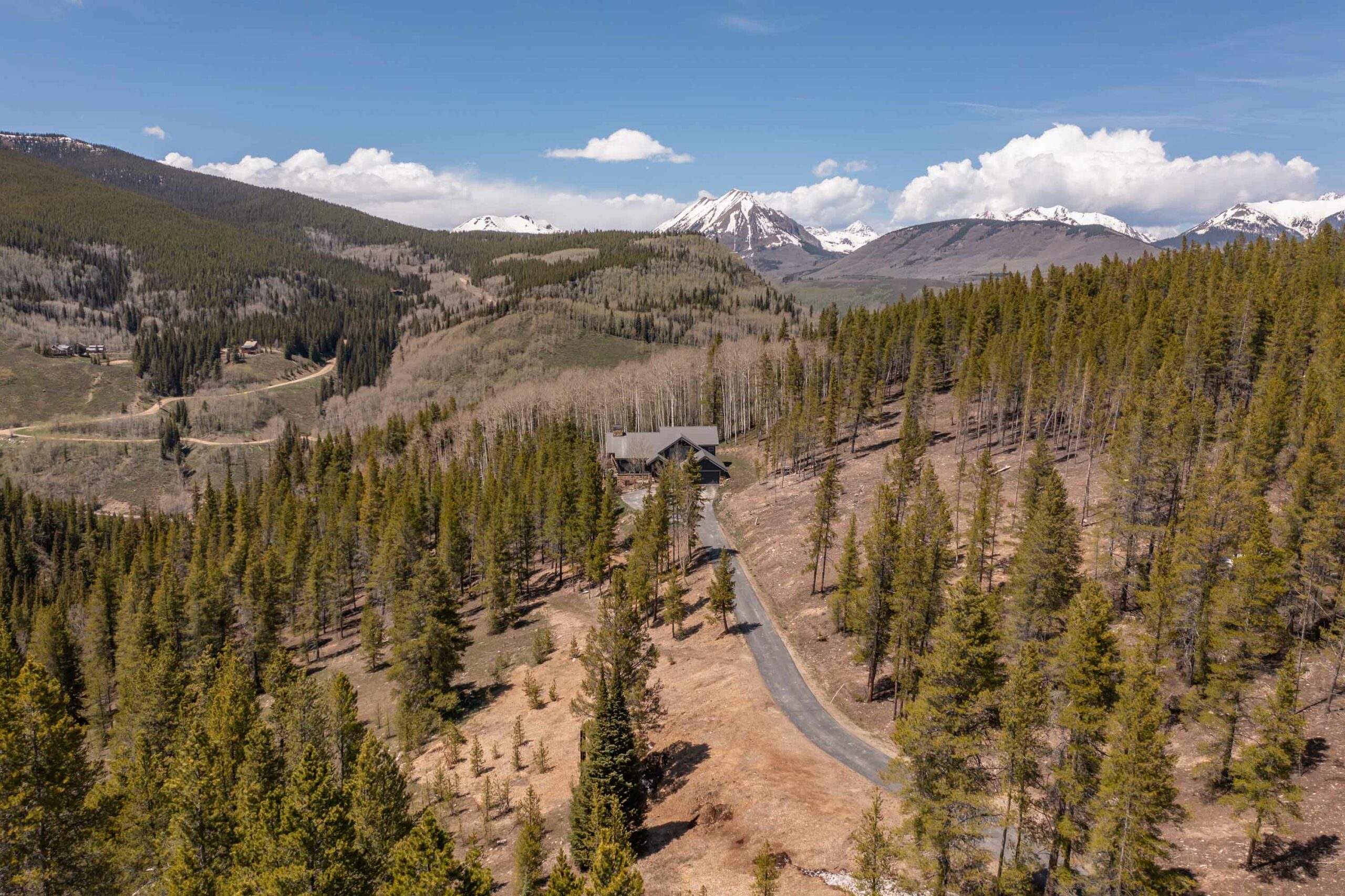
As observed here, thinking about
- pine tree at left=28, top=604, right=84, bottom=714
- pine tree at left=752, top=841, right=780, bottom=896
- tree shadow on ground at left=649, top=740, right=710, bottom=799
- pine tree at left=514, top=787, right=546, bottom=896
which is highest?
pine tree at left=752, top=841, right=780, bottom=896

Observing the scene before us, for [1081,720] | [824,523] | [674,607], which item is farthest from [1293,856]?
[674,607]

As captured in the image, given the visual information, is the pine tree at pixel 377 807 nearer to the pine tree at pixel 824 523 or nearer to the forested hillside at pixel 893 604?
the forested hillside at pixel 893 604

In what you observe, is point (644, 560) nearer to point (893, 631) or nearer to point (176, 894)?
point (893, 631)

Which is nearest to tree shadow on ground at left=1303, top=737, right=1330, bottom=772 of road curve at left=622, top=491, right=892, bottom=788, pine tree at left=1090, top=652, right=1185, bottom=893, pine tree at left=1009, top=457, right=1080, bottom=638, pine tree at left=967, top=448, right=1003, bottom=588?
pine tree at left=1009, top=457, right=1080, bottom=638

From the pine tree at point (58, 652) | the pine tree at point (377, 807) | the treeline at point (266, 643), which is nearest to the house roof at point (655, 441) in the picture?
the treeline at point (266, 643)

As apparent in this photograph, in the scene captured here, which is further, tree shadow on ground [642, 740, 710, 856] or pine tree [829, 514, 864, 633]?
pine tree [829, 514, 864, 633]

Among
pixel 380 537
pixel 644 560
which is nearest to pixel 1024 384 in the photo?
pixel 644 560

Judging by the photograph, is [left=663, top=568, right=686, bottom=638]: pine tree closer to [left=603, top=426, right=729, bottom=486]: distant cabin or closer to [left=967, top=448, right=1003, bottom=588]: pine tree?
[left=967, top=448, right=1003, bottom=588]: pine tree
